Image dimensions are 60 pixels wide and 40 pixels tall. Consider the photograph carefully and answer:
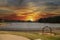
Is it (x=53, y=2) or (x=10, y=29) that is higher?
(x=53, y=2)

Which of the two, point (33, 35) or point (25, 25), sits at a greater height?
point (25, 25)

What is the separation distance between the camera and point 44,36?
2.17 metres

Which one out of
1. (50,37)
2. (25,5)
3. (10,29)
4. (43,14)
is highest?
(25,5)

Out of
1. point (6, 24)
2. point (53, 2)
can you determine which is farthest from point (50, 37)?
point (6, 24)

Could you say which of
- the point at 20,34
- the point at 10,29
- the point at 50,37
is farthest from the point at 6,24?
the point at 50,37

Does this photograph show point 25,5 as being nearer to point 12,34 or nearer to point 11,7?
point 11,7

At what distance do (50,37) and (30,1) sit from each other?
54 centimetres

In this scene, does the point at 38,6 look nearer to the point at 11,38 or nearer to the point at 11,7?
the point at 11,7

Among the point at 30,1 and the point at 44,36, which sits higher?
the point at 30,1

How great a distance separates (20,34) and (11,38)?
0.42 feet

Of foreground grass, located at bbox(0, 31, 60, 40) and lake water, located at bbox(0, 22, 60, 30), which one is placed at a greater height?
lake water, located at bbox(0, 22, 60, 30)

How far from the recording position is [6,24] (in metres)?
2.19

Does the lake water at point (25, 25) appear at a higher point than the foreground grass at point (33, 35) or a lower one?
higher

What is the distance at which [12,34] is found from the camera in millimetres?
2174
